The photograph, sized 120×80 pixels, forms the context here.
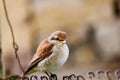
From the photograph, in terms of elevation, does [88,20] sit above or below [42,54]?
below

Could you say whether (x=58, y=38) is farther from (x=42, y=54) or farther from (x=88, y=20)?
(x=88, y=20)

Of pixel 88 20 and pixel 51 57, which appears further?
pixel 88 20

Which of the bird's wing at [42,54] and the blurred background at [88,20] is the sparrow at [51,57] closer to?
the bird's wing at [42,54]

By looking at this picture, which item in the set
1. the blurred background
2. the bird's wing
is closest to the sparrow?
the bird's wing

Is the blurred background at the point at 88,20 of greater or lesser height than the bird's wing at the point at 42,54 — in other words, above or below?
below

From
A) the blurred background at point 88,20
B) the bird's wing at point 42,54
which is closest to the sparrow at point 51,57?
the bird's wing at point 42,54

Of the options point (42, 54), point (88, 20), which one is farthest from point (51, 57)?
point (88, 20)

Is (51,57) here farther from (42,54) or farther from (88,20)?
(88,20)

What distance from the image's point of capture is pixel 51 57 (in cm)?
60

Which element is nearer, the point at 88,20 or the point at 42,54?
the point at 42,54

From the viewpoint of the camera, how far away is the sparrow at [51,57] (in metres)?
0.60

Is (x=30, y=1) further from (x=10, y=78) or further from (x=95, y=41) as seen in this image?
(x=10, y=78)

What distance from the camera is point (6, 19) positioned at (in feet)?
2.20

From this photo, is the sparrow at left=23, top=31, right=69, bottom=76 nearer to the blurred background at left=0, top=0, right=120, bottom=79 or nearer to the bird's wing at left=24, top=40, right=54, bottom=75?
the bird's wing at left=24, top=40, right=54, bottom=75
